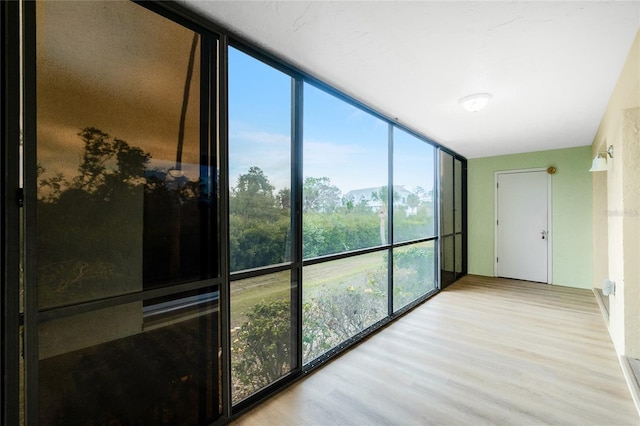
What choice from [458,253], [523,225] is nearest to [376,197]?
[458,253]

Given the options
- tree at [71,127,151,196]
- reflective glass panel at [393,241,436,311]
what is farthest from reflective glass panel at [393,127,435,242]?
tree at [71,127,151,196]

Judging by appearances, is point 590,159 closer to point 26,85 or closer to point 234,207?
point 234,207

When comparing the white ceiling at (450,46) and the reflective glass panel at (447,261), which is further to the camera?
the reflective glass panel at (447,261)

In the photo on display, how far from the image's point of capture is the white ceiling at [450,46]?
1.61 m

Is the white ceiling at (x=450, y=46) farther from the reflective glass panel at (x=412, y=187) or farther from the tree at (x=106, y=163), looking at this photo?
the tree at (x=106, y=163)

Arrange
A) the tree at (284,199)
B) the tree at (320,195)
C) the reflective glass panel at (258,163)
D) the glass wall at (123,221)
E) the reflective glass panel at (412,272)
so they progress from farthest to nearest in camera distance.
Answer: the reflective glass panel at (412,272), the tree at (320,195), the tree at (284,199), the reflective glass panel at (258,163), the glass wall at (123,221)

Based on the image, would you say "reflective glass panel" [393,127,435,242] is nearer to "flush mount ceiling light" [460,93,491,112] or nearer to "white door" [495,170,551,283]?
"flush mount ceiling light" [460,93,491,112]

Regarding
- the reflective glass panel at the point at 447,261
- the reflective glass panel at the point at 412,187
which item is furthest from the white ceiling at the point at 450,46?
the reflective glass panel at the point at 447,261

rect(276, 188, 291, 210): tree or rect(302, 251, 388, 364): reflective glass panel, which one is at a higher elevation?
rect(276, 188, 291, 210): tree

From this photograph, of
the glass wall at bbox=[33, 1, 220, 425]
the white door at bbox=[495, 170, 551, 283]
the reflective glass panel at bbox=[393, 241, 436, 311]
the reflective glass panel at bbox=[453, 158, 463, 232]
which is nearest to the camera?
the glass wall at bbox=[33, 1, 220, 425]

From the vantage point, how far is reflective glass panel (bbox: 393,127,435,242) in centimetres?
372

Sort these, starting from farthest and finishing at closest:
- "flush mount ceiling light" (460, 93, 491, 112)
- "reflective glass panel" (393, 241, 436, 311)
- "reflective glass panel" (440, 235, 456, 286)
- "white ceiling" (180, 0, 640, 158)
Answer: "reflective glass panel" (440, 235, 456, 286), "reflective glass panel" (393, 241, 436, 311), "flush mount ceiling light" (460, 93, 491, 112), "white ceiling" (180, 0, 640, 158)

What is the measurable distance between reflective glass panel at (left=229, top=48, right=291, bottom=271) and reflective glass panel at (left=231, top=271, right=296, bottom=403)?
0.17 m

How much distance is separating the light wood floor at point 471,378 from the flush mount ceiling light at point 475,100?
231 cm
